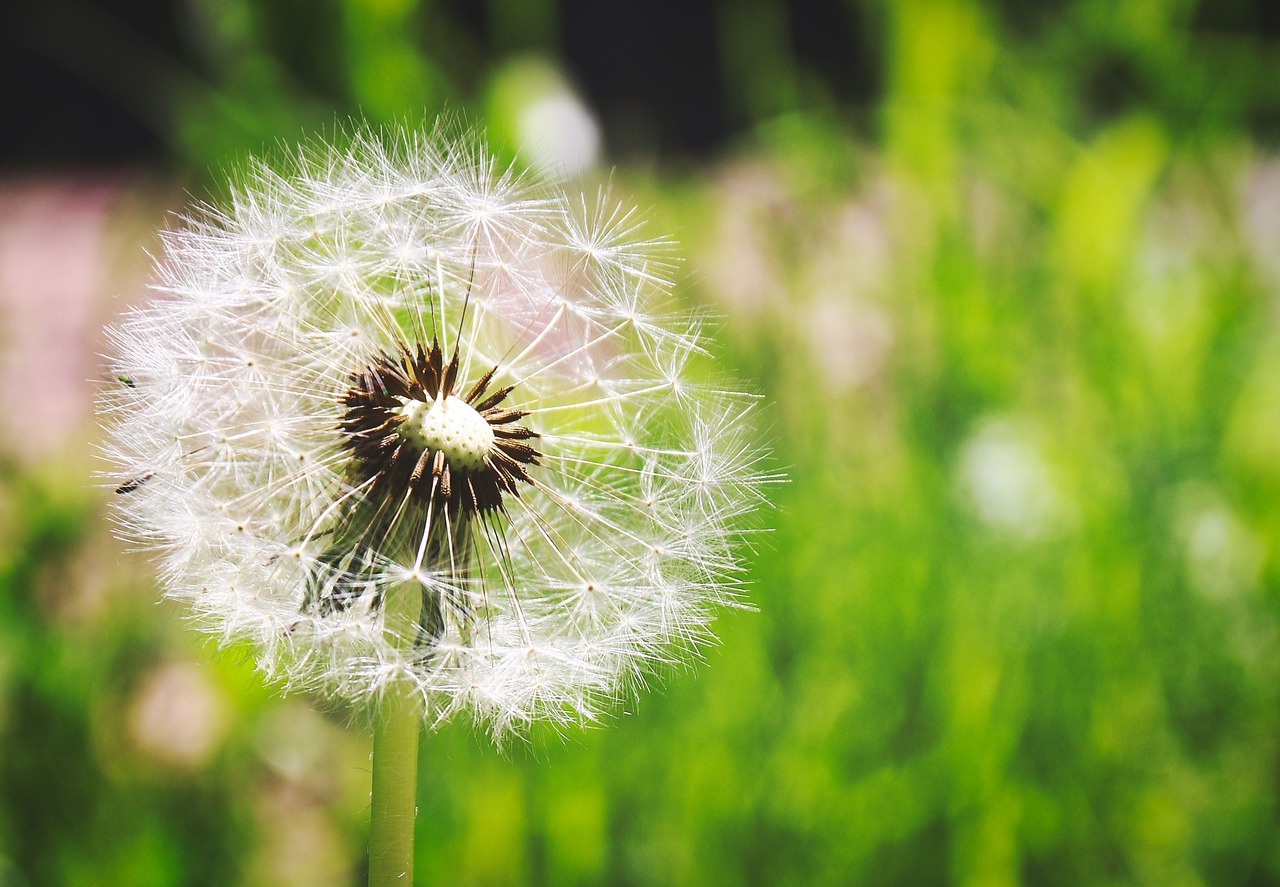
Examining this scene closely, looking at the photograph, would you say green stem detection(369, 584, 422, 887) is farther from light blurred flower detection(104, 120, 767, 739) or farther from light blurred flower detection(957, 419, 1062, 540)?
light blurred flower detection(957, 419, 1062, 540)

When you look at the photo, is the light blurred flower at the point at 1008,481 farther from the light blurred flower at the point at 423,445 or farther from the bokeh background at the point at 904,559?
the light blurred flower at the point at 423,445

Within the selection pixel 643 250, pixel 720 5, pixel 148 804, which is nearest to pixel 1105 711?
pixel 643 250

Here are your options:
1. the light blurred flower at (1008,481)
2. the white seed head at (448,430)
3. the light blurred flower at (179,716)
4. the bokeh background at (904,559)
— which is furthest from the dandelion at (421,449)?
the light blurred flower at (1008,481)

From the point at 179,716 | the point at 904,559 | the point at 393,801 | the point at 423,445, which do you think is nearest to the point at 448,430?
the point at 423,445

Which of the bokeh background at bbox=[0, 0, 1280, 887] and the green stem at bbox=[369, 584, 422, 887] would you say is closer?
the green stem at bbox=[369, 584, 422, 887]

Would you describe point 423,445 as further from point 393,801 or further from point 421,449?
point 393,801

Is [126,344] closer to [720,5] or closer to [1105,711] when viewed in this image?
[1105,711]

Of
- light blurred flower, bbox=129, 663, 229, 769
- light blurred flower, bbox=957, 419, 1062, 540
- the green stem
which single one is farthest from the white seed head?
light blurred flower, bbox=957, 419, 1062, 540
